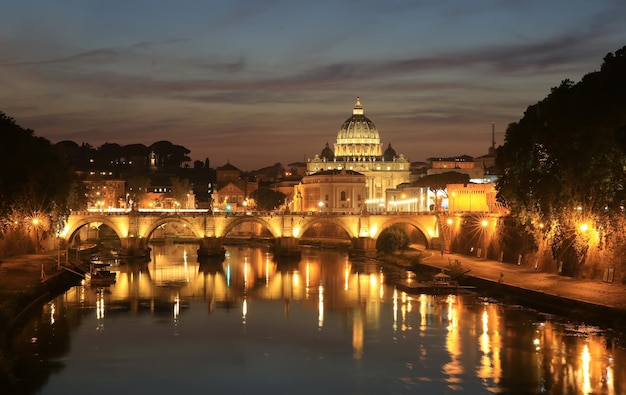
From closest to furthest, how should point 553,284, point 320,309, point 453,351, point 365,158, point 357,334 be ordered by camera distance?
point 453,351, point 357,334, point 553,284, point 320,309, point 365,158

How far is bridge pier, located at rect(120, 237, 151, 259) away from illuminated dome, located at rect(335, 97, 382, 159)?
105 m

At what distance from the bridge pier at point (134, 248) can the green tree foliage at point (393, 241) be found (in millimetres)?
17001

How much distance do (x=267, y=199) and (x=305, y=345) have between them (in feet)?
333

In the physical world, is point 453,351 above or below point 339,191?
below

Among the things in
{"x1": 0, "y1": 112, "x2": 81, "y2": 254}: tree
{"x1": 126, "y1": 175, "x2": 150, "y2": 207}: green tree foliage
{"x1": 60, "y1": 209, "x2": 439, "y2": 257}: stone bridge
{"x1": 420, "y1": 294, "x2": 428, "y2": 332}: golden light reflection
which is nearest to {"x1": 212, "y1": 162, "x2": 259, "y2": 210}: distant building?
{"x1": 126, "y1": 175, "x2": 150, "y2": 207}: green tree foliage

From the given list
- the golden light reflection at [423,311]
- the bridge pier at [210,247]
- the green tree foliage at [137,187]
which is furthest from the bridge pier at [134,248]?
the green tree foliage at [137,187]

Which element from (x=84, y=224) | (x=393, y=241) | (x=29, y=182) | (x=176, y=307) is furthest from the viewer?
(x=84, y=224)

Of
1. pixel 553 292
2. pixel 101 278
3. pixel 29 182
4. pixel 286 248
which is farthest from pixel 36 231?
pixel 553 292

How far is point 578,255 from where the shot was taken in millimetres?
45062

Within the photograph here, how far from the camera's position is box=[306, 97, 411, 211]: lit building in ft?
557

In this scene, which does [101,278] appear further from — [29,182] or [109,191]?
[109,191]

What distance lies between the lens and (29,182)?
50.5 metres

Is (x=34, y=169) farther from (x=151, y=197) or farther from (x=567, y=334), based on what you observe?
(x=151, y=197)

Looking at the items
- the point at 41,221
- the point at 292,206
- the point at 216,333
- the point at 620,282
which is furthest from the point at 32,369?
the point at 292,206
